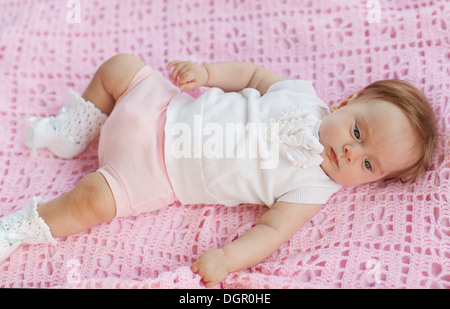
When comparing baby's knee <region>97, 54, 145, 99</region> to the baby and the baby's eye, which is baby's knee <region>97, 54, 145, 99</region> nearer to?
the baby

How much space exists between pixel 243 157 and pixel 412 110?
45 centimetres

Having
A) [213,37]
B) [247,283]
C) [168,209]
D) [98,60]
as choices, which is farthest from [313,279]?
[98,60]

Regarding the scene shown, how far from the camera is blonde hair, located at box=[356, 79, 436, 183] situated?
4.00ft

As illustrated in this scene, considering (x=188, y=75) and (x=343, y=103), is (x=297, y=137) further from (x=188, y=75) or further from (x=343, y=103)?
(x=188, y=75)

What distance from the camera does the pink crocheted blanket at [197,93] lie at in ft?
3.86

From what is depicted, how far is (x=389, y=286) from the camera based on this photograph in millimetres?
1112

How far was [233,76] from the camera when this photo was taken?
1418mm

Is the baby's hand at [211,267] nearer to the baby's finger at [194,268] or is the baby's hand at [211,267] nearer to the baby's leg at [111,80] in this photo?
the baby's finger at [194,268]

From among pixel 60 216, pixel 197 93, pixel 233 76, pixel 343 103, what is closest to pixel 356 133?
pixel 343 103

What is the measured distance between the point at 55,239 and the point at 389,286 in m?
0.84

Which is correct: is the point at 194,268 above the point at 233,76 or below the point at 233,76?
below

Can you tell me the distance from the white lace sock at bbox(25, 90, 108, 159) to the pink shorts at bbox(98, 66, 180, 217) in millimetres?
105
